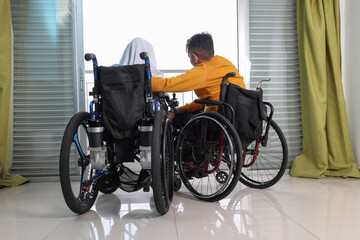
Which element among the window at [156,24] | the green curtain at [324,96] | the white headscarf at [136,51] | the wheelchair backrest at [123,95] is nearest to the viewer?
the wheelchair backrest at [123,95]

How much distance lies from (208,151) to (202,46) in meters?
0.73

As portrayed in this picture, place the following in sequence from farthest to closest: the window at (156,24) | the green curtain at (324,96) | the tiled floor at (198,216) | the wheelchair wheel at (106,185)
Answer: the window at (156,24) < the green curtain at (324,96) < the wheelchair wheel at (106,185) < the tiled floor at (198,216)

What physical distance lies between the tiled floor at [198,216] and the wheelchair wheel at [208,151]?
5.3 inches

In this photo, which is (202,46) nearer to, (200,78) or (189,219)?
(200,78)

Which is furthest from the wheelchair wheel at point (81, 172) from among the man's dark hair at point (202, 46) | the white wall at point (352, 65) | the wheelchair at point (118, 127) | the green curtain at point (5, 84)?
the white wall at point (352, 65)

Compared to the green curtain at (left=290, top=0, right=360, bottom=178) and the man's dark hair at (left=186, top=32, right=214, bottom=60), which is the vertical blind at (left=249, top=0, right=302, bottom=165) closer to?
the green curtain at (left=290, top=0, right=360, bottom=178)

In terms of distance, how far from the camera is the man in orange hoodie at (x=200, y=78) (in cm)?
183

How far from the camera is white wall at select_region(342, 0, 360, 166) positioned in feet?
8.70

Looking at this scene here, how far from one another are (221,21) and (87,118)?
19.4ft

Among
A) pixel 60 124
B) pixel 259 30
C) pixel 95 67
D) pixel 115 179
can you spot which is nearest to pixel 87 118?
pixel 95 67

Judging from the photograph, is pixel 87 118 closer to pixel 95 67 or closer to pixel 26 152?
pixel 95 67

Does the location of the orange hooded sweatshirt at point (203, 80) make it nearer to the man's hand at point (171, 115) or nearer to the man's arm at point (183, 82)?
the man's arm at point (183, 82)

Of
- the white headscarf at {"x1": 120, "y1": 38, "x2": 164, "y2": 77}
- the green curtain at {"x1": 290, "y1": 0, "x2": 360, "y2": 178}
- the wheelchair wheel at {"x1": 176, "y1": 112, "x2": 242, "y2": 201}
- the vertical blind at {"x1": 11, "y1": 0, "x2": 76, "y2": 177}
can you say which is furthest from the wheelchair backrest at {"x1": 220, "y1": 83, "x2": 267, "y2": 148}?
the vertical blind at {"x1": 11, "y1": 0, "x2": 76, "y2": 177}

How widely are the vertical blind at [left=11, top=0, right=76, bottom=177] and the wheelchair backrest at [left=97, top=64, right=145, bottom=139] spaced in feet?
4.32
